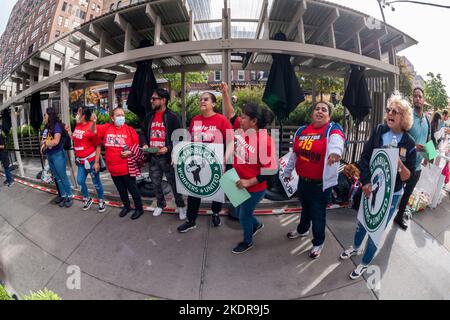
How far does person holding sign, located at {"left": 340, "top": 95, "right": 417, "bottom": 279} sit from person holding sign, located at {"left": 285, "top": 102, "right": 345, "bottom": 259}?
337 millimetres

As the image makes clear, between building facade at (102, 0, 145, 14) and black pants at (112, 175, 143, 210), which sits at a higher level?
building facade at (102, 0, 145, 14)

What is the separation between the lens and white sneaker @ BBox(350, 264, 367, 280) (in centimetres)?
212

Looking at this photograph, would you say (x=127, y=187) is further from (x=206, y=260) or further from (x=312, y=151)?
(x=312, y=151)

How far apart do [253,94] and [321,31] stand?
614cm

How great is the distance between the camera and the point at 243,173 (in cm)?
232

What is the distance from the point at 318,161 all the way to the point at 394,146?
2.38 feet

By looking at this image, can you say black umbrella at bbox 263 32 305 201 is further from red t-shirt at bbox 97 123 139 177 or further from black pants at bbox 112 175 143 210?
red t-shirt at bbox 97 123 139 177

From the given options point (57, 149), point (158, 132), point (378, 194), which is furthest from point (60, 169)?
point (378, 194)

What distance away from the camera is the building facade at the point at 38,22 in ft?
14.5

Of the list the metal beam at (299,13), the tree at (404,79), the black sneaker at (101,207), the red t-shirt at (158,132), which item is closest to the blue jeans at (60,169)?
the black sneaker at (101,207)

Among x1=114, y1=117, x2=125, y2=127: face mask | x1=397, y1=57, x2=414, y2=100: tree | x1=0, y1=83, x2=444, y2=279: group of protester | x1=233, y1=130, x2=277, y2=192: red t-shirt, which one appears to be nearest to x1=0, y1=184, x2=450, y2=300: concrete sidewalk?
x1=0, y1=83, x2=444, y2=279: group of protester

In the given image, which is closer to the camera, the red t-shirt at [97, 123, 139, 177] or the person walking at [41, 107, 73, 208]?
the red t-shirt at [97, 123, 139, 177]

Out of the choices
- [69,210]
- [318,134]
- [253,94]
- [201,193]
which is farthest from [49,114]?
[253,94]
